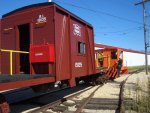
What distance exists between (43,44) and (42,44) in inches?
2.7

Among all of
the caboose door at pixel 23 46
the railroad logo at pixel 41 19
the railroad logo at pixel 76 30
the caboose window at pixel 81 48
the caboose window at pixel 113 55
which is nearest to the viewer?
the railroad logo at pixel 41 19

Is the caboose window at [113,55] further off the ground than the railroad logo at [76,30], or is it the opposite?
the railroad logo at [76,30]

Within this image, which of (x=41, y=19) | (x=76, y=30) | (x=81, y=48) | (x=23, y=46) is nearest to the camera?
(x=41, y=19)

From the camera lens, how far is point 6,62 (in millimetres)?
9812

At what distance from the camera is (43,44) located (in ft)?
28.8

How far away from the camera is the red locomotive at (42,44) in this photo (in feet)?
27.5

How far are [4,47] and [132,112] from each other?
17.9ft

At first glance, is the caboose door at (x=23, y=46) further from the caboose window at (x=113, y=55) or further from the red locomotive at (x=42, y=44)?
the caboose window at (x=113, y=55)

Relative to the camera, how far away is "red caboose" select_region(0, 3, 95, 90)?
840 centimetres

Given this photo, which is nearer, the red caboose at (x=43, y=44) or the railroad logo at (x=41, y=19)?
the red caboose at (x=43, y=44)

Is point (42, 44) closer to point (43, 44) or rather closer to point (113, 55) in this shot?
point (43, 44)

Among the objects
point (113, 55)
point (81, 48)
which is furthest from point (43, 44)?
point (113, 55)

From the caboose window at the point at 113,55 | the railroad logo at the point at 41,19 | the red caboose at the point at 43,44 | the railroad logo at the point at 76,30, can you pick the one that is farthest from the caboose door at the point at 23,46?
the caboose window at the point at 113,55

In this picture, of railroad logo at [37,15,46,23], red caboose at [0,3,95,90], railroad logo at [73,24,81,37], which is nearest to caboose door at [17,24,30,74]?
red caboose at [0,3,95,90]
